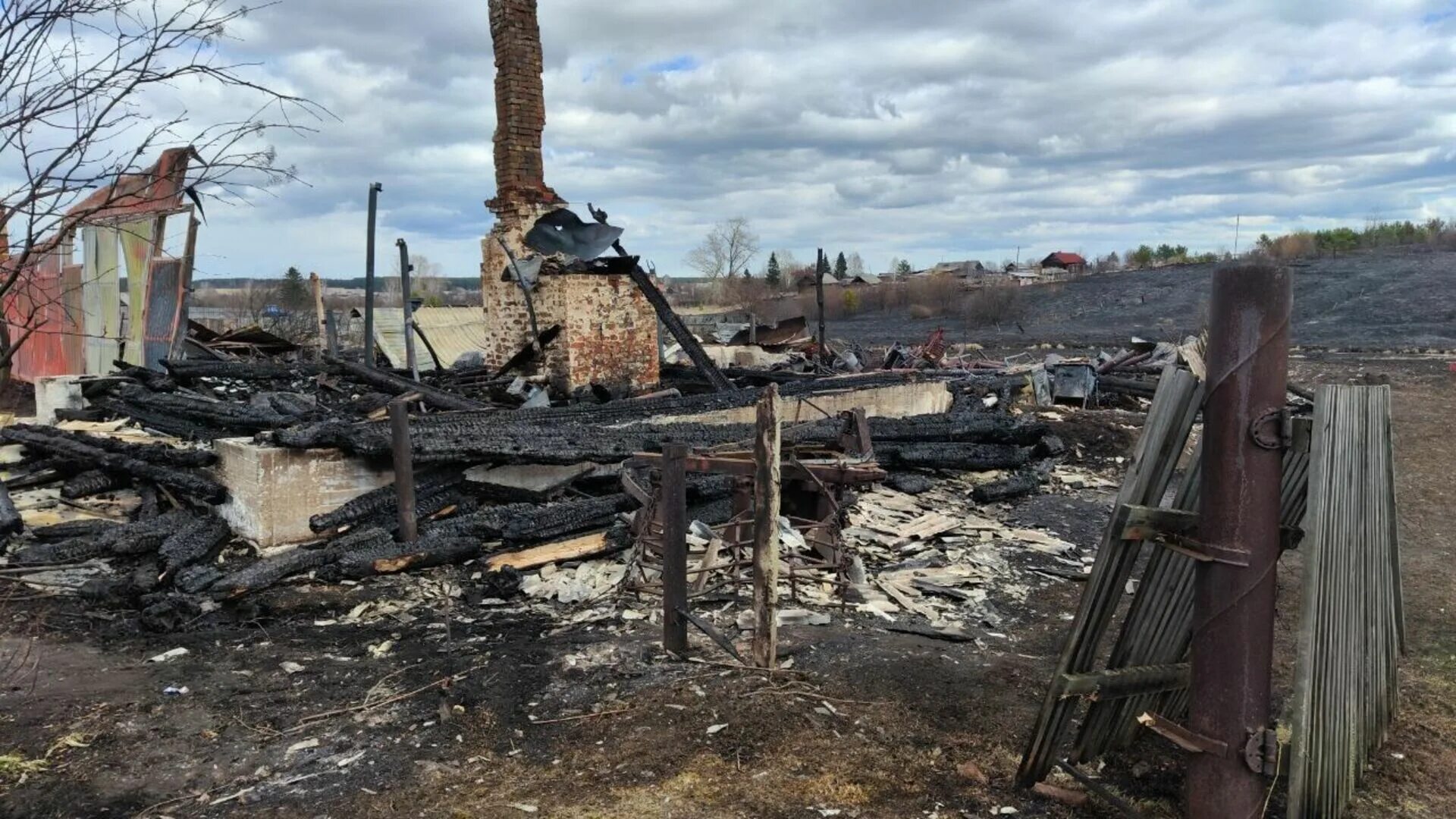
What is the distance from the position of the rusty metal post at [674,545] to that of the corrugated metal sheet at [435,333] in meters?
16.7

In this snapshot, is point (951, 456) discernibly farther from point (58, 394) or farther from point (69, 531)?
point (58, 394)

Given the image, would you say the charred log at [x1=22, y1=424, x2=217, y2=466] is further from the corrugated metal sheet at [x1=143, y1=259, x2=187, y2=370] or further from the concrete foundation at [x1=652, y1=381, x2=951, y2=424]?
the concrete foundation at [x1=652, y1=381, x2=951, y2=424]

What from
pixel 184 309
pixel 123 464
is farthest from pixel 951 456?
pixel 184 309

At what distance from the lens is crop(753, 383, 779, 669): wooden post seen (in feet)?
14.5

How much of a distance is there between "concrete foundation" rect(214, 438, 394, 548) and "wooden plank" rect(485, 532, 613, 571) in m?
1.69

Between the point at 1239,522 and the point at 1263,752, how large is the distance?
79cm

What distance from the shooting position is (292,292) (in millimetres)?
47531

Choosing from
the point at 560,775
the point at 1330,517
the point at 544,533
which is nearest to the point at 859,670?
the point at 560,775

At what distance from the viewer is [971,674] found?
4.82 m

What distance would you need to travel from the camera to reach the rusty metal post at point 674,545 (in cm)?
481

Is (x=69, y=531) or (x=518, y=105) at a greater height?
(x=518, y=105)

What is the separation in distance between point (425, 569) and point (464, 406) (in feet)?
13.1

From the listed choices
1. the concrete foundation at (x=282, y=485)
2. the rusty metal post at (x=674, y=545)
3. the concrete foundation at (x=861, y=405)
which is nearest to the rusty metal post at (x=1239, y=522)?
the rusty metal post at (x=674, y=545)

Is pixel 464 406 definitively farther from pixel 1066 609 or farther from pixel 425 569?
pixel 1066 609
